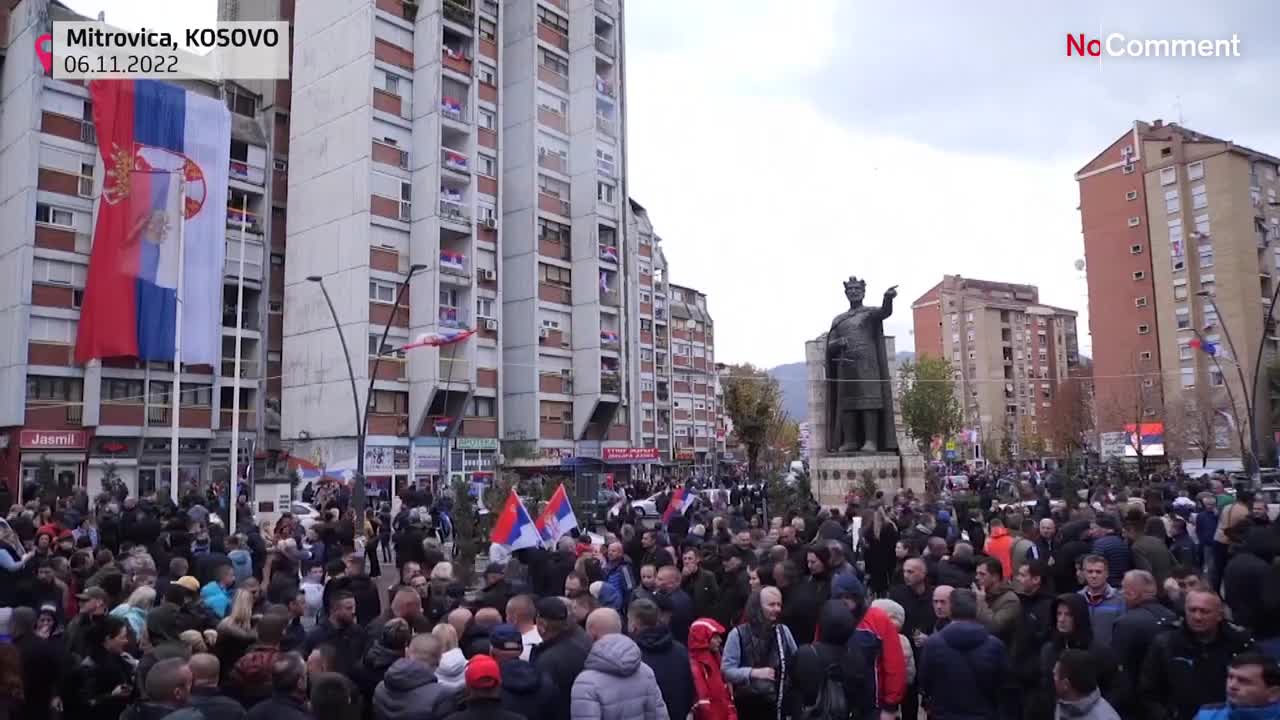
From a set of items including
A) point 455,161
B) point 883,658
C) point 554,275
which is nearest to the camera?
point 883,658

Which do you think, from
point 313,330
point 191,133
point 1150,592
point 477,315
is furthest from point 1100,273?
point 1150,592

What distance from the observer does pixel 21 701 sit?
5.03 m

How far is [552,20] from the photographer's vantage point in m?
51.6

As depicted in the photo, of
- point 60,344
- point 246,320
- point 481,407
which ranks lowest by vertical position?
point 481,407

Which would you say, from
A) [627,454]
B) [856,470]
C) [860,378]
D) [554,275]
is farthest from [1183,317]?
[856,470]

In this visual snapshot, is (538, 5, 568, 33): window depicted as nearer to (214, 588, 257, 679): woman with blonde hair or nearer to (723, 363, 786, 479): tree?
(723, 363, 786, 479): tree

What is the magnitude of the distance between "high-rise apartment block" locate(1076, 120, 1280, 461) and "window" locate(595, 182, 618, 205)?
35052 mm

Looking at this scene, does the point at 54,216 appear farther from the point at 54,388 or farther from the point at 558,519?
the point at 558,519

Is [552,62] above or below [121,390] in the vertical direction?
above

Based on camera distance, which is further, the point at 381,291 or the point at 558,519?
the point at 381,291

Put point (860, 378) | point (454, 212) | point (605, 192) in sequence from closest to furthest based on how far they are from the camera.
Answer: point (860, 378) → point (454, 212) → point (605, 192)

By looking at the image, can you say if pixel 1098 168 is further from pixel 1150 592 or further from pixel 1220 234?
pixel 1150 592

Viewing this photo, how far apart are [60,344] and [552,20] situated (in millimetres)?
29495

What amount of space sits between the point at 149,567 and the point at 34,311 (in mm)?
33097
